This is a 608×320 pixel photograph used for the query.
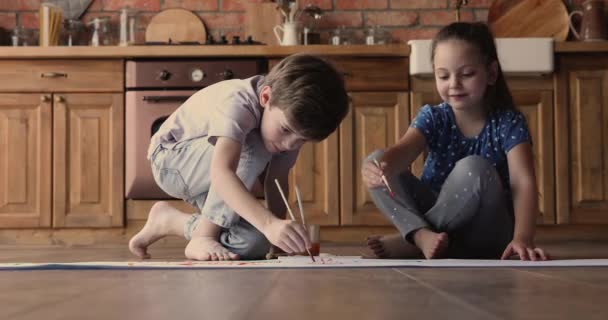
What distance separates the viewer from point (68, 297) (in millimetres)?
926

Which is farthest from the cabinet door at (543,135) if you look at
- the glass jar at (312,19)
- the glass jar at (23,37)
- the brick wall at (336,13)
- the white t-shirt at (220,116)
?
the glass jar at (23,37)

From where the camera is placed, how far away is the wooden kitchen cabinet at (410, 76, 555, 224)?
10.3 feet

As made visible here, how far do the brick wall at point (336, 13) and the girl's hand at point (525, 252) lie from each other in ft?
7.24

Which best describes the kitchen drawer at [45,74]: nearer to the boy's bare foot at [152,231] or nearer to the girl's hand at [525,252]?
the boy's bare foot at [152,231]

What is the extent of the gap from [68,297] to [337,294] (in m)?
0.31

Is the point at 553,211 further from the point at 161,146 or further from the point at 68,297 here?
the point at 68,297

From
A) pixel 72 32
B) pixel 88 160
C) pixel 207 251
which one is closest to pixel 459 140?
pixel 207 251

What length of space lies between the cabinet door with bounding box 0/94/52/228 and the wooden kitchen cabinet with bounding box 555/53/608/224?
2.00 metres

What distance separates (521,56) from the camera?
3.09 meters

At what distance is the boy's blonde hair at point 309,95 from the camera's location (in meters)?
1.59

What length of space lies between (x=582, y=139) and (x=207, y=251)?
77.2 inches

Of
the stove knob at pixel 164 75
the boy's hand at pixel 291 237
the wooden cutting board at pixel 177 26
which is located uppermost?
the wooden cutting board at pixel 177 26

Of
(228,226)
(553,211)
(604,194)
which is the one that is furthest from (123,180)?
(604,194)

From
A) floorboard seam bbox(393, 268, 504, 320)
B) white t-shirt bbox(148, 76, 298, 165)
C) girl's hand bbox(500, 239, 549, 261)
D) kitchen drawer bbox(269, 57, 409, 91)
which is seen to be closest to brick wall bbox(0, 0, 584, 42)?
kitchen drawer bbox(269, 57, 409, 91)
